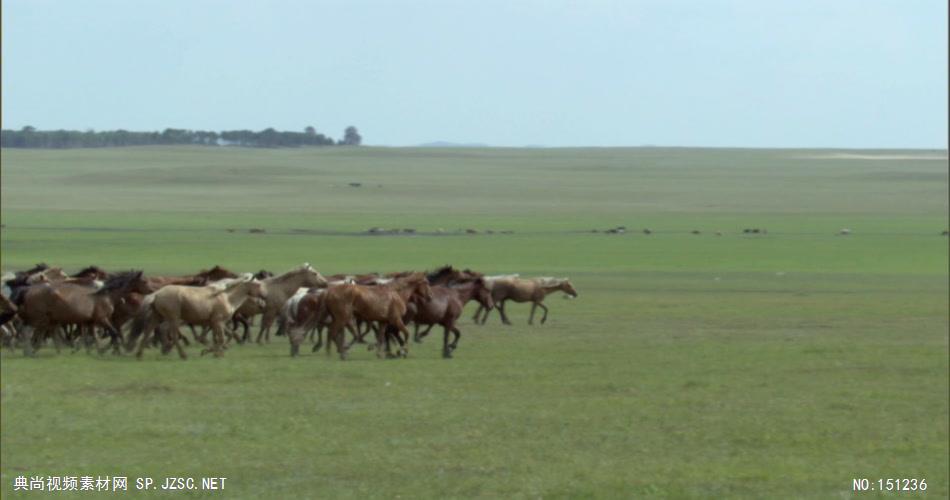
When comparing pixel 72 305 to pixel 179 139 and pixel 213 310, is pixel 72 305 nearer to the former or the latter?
pixel 213 310

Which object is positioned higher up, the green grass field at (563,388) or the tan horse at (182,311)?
the tan horse at (182,311)

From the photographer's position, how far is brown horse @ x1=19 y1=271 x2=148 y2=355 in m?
19.8

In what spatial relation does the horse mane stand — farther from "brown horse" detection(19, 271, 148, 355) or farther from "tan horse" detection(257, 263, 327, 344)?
"tan horse" detection(257, 263, 327, 344)

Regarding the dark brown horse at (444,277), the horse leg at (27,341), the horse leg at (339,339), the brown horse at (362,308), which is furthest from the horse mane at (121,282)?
the dark brown horse at (444,277)

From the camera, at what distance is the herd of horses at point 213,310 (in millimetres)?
19594

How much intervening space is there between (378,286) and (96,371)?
416 cm

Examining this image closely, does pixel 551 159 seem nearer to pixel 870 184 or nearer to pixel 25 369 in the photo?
pixel 870 184

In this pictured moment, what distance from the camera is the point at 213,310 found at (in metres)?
19.6

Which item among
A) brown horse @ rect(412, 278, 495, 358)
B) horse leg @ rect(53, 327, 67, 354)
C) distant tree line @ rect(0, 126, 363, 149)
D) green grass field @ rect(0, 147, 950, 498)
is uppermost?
distant tree line @ rect(0, 126, 363, 149)

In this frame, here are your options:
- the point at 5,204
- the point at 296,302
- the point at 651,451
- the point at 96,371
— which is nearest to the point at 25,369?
the point at 96,371

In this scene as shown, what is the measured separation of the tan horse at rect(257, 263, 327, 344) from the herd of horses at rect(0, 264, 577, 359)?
0.01 metres

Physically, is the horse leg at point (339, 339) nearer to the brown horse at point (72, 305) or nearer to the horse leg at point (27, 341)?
the brown horse at point (72, 305)

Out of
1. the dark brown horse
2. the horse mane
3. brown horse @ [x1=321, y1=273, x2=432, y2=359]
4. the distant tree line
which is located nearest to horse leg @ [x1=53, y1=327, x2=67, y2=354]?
the horse mane

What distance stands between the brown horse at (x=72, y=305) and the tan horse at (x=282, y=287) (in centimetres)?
219
